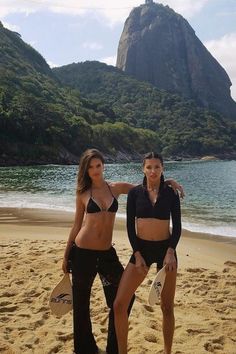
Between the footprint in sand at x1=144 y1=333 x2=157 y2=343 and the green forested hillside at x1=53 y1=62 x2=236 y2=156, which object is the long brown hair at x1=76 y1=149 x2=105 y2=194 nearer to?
the footprint in sand at x1=144 y1=333 x2=157 y2=343

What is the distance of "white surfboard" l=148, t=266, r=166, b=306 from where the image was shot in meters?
3.68

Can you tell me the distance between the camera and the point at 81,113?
4552 inches

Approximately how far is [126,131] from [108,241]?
372 ft

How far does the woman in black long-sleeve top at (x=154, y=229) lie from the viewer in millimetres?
3746

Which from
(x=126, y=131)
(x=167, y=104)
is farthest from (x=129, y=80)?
(x=126, y=131)

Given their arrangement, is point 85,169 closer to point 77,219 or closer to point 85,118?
point 77,219

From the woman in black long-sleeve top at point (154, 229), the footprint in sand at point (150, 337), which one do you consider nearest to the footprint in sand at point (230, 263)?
the footprint in sand at point (150, 337)

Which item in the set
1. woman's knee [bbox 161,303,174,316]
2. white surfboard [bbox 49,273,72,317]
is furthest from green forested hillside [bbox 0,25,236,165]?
woman's knee [bbox 161,303,174,316]

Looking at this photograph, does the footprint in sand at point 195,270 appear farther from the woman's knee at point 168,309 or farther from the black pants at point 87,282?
the woman's knee at point 168,309

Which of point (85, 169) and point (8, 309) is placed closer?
point (85, 169)

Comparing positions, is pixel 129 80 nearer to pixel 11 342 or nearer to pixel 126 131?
pixel 126 131

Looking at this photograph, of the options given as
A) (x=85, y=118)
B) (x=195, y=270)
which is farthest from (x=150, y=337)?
(x=85, y=118)

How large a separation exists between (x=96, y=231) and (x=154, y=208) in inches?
24.7

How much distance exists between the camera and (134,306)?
5570 mm
